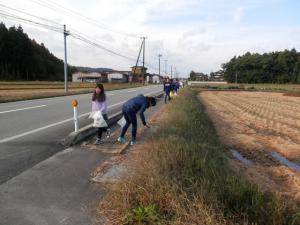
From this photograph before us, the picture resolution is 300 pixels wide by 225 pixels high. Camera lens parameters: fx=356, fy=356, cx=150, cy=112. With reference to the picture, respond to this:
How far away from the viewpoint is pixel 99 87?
8414 millimetres

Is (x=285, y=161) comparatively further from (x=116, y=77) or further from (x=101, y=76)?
(x=116, y=77)

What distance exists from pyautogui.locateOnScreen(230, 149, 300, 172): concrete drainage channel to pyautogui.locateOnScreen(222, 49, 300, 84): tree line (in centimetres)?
10330

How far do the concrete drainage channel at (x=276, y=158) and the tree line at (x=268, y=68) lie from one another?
10330cm

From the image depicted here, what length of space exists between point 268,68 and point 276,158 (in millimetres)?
111443

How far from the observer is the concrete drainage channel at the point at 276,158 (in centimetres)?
923

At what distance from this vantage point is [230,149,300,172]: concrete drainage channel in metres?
9.23

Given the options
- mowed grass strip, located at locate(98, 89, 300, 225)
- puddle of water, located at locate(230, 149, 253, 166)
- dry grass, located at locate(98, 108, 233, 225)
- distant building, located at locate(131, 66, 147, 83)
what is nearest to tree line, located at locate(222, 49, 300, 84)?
distant building, located at locate(131, 66, 147, 83)

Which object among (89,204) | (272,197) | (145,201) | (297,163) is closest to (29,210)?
(89,204)

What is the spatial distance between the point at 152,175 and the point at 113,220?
741mm

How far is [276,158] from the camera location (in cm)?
1005

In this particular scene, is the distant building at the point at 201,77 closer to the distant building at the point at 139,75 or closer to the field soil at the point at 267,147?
the distant building at the point at 139,75

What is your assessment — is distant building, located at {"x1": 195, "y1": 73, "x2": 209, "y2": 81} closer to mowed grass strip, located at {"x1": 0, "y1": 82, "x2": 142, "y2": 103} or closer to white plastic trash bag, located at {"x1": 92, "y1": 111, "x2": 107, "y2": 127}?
mowed grass strip, located at {"x1": 0, "y1": 82, "x2": 142, "y2": 103}

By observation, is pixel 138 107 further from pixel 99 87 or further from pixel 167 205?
pixel 167 205

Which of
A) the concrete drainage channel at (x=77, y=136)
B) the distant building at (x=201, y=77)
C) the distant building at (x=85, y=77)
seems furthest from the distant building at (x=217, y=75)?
the concrete drainage channel at (x=77, y=136)
